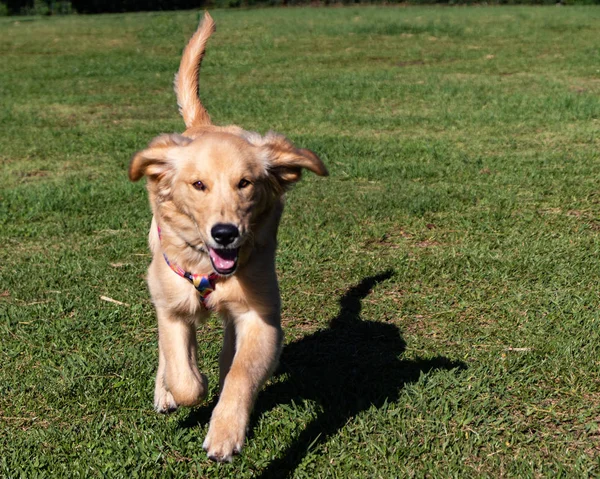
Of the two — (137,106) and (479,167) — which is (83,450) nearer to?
(479,167)

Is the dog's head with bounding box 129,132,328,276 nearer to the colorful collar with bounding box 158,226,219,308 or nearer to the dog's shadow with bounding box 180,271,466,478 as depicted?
the colorful collar with bounding box 158,226,219,308

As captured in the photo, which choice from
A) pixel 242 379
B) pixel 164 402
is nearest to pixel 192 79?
pixel 164 402

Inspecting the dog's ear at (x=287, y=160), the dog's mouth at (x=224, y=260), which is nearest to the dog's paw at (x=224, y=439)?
the dog's mouth at (x=224, y=260)

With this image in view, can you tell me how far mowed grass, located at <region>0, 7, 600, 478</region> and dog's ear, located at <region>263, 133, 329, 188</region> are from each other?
104 cm

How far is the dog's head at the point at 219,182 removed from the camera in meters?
3.16

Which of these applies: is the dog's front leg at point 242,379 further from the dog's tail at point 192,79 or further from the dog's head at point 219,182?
the dog's tail at point 192,79

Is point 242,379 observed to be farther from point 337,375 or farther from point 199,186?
point 337,375

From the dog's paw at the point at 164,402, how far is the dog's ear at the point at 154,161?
986 mm

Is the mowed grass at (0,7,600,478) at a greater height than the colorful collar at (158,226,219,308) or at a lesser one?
lesser

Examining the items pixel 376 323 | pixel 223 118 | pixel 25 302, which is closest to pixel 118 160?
pixel 223 118

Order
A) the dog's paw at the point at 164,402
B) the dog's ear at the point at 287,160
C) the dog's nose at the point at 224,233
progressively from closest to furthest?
the dog's nose at the point at 224,233 → the dog's ear at the point at 287,160 → the dog's paw at the point at 164,402

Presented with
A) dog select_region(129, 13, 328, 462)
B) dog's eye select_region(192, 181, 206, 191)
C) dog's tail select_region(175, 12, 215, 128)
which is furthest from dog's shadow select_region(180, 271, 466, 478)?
dog's tail select_region(175, 12, 215, 128)

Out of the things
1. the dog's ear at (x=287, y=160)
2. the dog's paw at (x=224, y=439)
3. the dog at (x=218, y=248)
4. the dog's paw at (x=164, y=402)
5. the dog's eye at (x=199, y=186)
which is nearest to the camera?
the dog's paw at (x=224, y=439)

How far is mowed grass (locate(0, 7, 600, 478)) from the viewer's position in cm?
332
